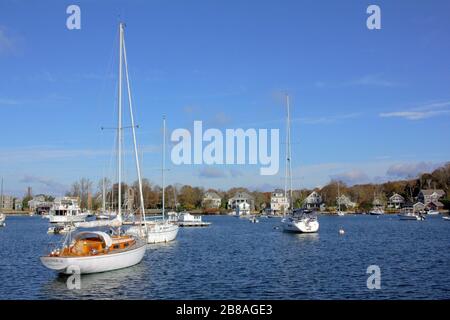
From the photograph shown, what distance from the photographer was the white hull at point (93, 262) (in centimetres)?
3038

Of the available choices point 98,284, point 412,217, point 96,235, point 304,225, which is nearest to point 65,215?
point 304,225

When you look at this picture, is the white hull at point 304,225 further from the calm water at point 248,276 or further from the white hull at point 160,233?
the calm water at point 248,276

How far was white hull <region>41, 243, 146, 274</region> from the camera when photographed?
30375 millimetres

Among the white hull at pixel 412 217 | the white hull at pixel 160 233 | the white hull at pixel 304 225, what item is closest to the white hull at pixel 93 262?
the white hull at pixel 160 233

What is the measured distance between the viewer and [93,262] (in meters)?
31.6

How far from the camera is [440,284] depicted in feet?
98.7

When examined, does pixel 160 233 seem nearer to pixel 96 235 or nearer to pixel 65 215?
pixel 96 235

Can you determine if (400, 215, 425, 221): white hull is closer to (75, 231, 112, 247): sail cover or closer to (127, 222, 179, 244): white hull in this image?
(127, 222, 179, 244): white hull

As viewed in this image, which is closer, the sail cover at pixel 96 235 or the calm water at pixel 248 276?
the calm water at pixel 248 276

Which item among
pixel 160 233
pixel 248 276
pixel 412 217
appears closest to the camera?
pixel 248 276

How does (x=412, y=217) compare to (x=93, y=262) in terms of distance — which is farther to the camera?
(x=412, y=217)

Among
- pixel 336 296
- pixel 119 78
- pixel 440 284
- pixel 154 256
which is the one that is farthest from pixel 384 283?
pixel 119 78

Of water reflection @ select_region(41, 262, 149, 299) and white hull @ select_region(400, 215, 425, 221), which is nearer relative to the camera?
water reflection @ select_region(41, 262, 149, 299)

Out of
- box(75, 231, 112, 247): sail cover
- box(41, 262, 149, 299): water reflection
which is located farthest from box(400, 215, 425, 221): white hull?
box(75, 231, 112, 247): sail cover
